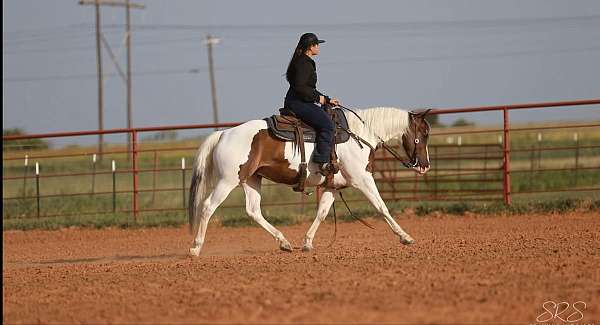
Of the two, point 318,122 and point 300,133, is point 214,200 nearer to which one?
point 300,133

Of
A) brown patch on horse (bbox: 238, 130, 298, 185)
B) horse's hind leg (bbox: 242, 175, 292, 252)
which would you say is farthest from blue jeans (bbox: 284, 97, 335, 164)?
horse's hind leg (bbox: 242, 175, 292, 252)

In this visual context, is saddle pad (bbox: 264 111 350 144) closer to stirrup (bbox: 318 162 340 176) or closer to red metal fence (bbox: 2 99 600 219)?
stirrup (bbox: 318 162 340 176)

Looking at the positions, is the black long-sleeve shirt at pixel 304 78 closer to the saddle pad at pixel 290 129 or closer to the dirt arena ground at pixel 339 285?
the saddle pad at pixel 290 129

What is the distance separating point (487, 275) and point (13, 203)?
14123 millimetres

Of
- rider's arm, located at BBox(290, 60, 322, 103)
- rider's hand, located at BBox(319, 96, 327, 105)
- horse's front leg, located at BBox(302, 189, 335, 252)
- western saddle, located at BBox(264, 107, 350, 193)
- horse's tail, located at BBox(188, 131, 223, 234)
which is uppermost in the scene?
rider's arm, located at BBox(290, 60, 322, 103)

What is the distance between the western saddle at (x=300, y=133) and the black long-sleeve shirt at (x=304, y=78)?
31 centimetres

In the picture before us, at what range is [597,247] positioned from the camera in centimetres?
882

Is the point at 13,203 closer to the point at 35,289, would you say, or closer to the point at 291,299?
the point at 35,289

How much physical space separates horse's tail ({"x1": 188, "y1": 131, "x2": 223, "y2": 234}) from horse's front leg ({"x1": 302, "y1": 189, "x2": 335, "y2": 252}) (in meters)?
1.31

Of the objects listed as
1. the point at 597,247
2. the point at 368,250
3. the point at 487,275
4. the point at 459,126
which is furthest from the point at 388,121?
the point at 459,126

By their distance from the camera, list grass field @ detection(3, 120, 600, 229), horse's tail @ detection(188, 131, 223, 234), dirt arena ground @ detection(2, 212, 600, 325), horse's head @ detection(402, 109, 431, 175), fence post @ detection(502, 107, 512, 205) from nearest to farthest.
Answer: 1. dirt arena ground @ detection(2, 212, 600, 325)
2. horse's tail @ detection(188, 131, 223, 234)
3. horse's head @ detection(402, 109, 431, 175)
4. fence post @ detection(502, 107, 512, 205)
5. grass field @ detection(3, 120, 600, 229)

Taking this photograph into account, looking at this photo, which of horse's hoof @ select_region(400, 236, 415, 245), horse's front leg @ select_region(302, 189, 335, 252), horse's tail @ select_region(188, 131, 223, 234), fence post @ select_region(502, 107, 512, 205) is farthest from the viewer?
fence post @ select_region(502, 107, 512, 205)

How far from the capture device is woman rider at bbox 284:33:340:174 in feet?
32.2

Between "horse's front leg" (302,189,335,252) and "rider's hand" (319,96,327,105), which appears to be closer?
"rider's hand" (319,96,327,105)
